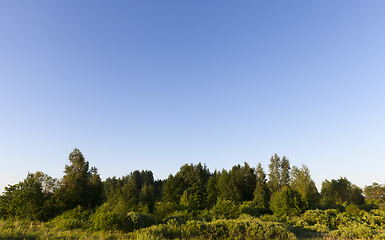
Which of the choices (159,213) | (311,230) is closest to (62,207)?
(159,213)

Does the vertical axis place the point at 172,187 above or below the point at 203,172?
below

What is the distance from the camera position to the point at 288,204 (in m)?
38.6

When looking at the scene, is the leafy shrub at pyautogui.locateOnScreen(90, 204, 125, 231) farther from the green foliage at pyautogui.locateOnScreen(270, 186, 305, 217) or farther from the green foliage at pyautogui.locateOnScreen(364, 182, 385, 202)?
the green foliage at pyautogui.locateOnScreen(364, 182, 385, 202)

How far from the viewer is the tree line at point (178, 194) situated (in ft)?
99.6

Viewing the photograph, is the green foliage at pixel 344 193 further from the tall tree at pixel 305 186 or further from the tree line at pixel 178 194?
the tall tree at pixel 305 186

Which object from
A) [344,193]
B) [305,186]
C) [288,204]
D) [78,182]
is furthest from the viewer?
[344,193]

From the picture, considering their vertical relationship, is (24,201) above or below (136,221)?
above

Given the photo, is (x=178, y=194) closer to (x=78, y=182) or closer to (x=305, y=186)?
(x=78, y=182)

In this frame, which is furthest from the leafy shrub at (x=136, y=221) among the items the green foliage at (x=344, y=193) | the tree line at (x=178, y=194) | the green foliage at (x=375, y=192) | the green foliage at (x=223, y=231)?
the green foliage at (x=375, y=192)

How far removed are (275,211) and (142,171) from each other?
7340 centimetres

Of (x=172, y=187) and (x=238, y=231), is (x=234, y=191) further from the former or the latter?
(x=238, y=231)

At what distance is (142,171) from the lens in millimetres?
100250

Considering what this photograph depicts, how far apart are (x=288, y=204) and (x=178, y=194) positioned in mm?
25777

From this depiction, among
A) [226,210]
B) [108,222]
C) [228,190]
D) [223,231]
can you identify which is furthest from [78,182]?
[228,190]
